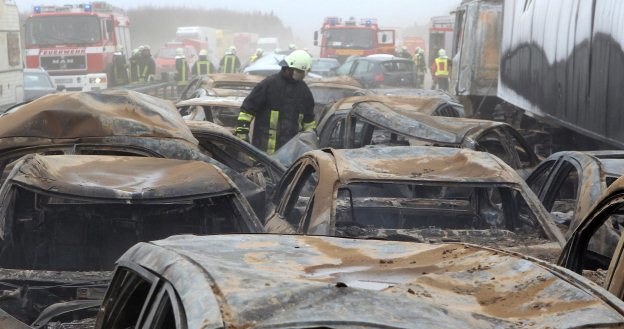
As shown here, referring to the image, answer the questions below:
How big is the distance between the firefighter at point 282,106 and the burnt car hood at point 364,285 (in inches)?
283

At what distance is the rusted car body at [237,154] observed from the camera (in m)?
9.60

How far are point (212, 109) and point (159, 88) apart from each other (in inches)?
546

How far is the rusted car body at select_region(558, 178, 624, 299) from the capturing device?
Result: 4.22 metres

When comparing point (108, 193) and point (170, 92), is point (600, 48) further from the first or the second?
point (170, 92)

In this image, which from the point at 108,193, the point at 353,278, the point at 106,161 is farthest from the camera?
the point at 106,161

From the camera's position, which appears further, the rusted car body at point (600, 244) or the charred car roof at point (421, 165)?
the charred car roof at point (421, 165)

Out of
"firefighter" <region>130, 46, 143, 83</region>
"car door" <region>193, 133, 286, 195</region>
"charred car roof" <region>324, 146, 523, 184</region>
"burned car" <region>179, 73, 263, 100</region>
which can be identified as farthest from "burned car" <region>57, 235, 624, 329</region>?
"firefighter" <region>130, 46, 143, 83</region>

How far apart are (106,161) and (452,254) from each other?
3.57m

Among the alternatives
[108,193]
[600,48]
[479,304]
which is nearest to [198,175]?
[108,193]

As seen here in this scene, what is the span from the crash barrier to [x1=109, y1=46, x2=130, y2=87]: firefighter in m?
3.83

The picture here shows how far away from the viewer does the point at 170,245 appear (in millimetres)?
3861

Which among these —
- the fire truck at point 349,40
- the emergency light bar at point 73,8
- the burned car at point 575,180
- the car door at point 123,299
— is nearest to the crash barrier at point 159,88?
the emergency light bar at point 73,8

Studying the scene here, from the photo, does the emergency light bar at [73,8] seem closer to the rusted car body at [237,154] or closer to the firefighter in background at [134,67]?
the firefighter in background at [134,67]

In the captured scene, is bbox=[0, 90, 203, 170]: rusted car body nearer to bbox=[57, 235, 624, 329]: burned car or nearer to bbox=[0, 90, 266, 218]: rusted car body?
bbox=[0, 90, 266, 218]: rusted car body
